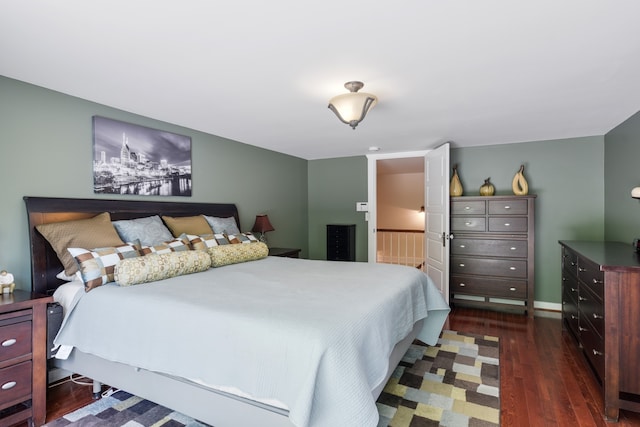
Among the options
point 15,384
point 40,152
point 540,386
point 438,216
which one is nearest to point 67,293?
point 15,384

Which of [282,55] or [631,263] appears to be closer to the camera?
[282,55]

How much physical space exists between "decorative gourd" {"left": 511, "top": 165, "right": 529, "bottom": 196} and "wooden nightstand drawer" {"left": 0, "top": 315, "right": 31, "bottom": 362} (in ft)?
15.9

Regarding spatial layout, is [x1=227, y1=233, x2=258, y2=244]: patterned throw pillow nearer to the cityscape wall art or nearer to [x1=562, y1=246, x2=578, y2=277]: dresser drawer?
the cityscape wall art

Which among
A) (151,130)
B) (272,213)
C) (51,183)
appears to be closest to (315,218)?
(272,213)

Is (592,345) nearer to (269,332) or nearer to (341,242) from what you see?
(269,332)

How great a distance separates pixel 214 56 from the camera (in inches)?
79.2

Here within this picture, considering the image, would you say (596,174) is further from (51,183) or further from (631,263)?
(51,183)

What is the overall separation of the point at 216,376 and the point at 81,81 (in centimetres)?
224

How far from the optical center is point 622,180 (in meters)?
3.50

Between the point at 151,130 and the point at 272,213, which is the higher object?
the point at 151,130

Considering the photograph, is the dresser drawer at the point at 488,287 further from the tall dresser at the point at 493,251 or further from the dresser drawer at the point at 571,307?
the dresser drawer at the point at 571,307

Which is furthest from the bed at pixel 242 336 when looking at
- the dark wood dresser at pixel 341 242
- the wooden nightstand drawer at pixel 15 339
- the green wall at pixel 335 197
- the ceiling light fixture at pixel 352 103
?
the green wall at pixel 335 197

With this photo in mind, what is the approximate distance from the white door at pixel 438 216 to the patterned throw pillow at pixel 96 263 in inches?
138

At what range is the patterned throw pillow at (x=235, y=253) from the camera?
10.0 feet
